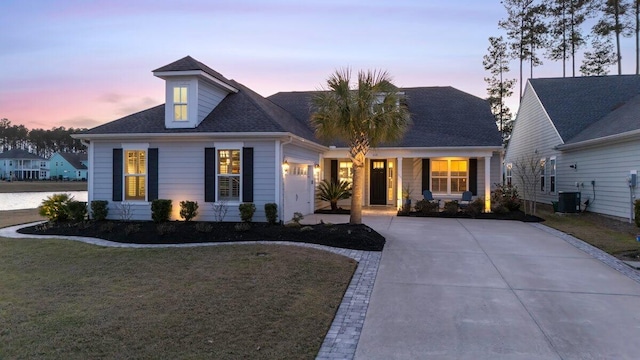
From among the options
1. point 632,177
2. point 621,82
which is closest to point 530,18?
point 621,82

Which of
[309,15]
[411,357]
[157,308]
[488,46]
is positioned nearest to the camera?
[411,357]

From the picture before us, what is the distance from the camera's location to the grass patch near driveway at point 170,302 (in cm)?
381

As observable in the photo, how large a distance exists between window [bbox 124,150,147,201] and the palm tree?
573 cm

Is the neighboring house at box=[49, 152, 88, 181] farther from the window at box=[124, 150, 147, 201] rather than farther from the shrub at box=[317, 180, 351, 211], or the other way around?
the shrub at box=[317, 180, 351, 211]

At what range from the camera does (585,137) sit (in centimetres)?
1512

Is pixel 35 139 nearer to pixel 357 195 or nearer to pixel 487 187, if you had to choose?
pixel 357 195

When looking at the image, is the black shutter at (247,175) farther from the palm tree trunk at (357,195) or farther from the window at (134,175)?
the window at (134,175)

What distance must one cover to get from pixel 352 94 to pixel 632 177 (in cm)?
875

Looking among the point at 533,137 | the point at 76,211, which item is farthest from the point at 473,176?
the point at 76,211

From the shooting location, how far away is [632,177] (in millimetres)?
11844

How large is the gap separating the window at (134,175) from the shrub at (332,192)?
6.86 metres

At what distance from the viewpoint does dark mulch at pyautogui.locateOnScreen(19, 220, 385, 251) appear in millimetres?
9359

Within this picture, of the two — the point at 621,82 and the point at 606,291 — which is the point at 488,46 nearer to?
the point at 621,82

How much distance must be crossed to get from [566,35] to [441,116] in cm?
1793
